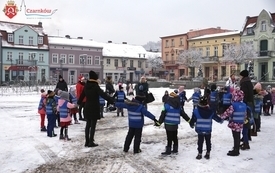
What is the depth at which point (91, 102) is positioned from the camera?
8.09 m

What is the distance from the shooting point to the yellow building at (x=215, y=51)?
46.5 meters

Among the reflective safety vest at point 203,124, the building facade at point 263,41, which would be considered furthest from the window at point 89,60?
the reflective safety vest at point 203,124

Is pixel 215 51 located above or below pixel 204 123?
above

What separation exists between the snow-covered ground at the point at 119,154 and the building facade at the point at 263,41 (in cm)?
3369

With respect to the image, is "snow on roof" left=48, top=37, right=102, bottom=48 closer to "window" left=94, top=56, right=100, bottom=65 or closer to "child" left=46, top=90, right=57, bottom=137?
"window" left=94, top=56, right=100, bottom=65

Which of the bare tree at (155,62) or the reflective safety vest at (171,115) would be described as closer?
the reflective safety vest at (171,115)

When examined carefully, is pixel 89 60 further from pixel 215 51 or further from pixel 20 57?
pixel 215 51

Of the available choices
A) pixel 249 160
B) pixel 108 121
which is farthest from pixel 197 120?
pixel 108 121

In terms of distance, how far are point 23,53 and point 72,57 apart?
26.8ft

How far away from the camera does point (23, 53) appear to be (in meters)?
49.6

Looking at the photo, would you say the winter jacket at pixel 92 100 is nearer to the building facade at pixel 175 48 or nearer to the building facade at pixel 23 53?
the building facade at pixel 23 53

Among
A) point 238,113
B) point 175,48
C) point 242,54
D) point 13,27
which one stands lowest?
point 238,113

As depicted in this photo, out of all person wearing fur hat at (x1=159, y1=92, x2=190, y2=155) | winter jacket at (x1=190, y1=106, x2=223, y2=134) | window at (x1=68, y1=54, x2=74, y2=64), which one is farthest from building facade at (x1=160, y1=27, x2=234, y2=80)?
winter jacket at (x1=190, y1=106, x2=223, y2=134)

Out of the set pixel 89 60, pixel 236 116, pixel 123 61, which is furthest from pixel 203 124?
pixel 123 61
